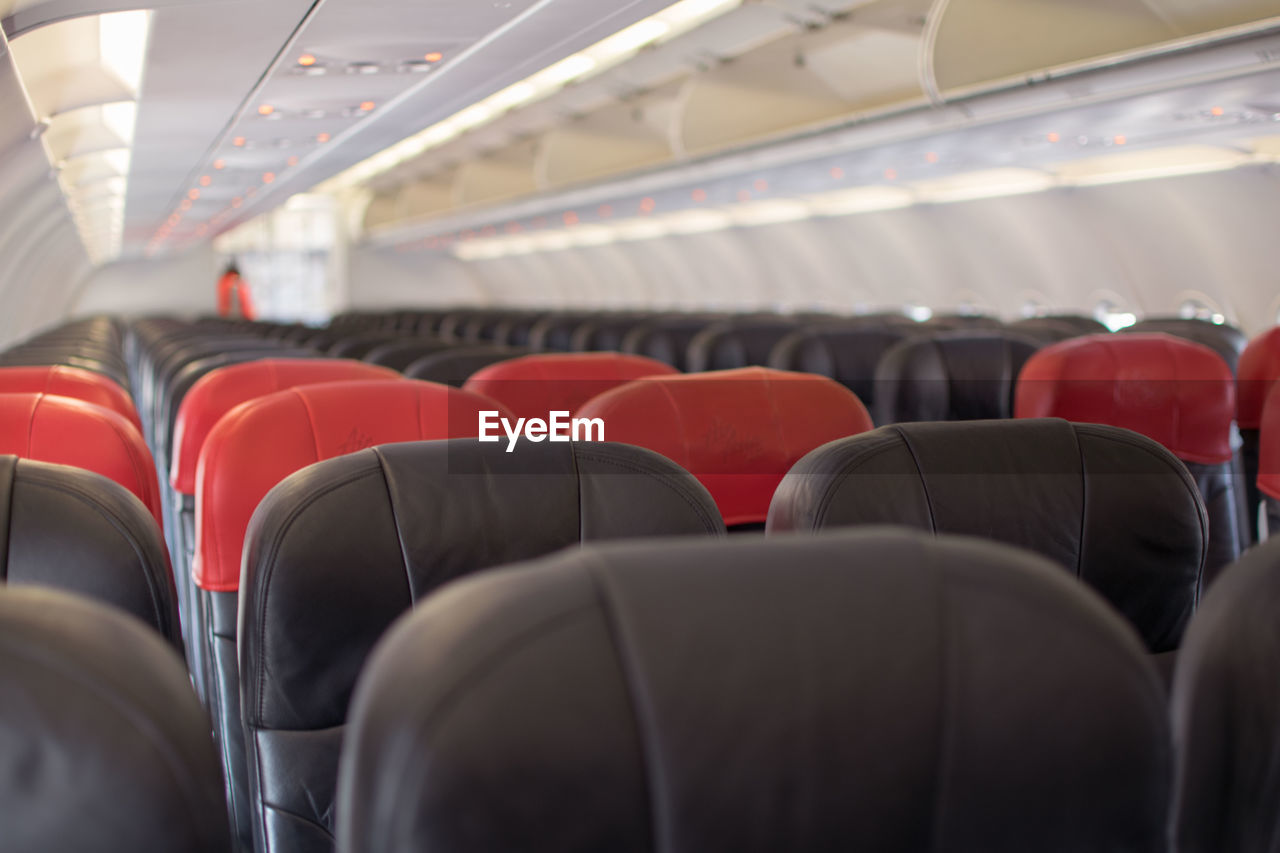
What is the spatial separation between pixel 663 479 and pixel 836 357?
3.80 meters

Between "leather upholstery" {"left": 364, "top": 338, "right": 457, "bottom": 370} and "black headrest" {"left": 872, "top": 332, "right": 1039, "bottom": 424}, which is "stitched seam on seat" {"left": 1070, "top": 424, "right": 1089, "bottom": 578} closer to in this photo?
"black headrest" {"left": 872, "top": 332, "right": 1039, "bottom": 424}

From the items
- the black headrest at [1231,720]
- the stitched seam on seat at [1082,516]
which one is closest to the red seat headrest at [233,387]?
the stitched seam on seat at [1082,516]

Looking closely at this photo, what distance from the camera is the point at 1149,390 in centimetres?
391

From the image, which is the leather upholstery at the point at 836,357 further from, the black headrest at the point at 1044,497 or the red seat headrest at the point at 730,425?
the black headrest at the point at 1044,497

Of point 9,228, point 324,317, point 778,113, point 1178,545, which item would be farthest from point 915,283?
point 324,317

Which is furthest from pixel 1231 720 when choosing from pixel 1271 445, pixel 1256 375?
pixel 1256 375

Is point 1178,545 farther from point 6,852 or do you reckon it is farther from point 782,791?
point 6,852

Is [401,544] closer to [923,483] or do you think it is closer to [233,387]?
[923,483]

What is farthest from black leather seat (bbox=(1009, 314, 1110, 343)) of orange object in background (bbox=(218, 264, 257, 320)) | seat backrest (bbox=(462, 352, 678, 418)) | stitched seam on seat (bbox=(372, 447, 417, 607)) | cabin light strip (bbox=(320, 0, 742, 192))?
orange object in background (bbox=(218, 264, 257, 320))

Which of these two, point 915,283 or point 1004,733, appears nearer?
point 1004,733

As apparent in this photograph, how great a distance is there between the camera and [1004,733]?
0.99 meters

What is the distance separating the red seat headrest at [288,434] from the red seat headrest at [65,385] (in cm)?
Result: 134

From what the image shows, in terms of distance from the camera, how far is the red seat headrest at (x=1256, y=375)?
4.65m

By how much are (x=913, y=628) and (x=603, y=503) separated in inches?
37.3
